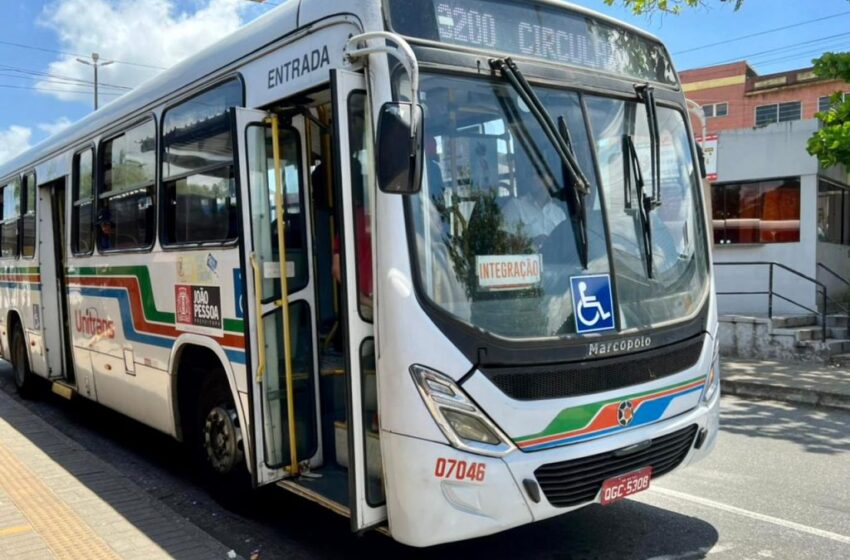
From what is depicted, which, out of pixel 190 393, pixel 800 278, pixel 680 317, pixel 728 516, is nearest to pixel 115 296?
pixel 190 393

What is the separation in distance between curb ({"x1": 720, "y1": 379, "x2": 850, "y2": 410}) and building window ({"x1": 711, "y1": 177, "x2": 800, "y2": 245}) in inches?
215

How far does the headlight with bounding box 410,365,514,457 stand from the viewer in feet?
11.6

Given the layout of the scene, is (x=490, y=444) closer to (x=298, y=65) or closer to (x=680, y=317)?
(x=680, y=317)

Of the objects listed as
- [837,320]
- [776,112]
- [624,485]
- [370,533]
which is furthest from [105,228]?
[776,112]

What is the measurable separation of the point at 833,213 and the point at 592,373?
1413 cm

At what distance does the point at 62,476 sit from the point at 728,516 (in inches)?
195

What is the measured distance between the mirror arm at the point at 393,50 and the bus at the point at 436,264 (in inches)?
0.6

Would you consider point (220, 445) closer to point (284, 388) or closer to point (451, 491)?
point (284, 388)

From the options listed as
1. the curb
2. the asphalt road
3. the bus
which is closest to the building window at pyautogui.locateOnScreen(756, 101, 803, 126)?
the curb

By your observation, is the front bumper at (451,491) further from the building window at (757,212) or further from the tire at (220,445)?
the building window at (757,212)

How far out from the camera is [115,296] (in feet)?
21.9

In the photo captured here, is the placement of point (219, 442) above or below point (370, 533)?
above

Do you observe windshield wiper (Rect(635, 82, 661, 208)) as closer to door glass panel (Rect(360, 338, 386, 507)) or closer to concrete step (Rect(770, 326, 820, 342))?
door glass panel (Rect(360, 338, 386, 507))

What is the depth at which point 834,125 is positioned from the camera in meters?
12.2
